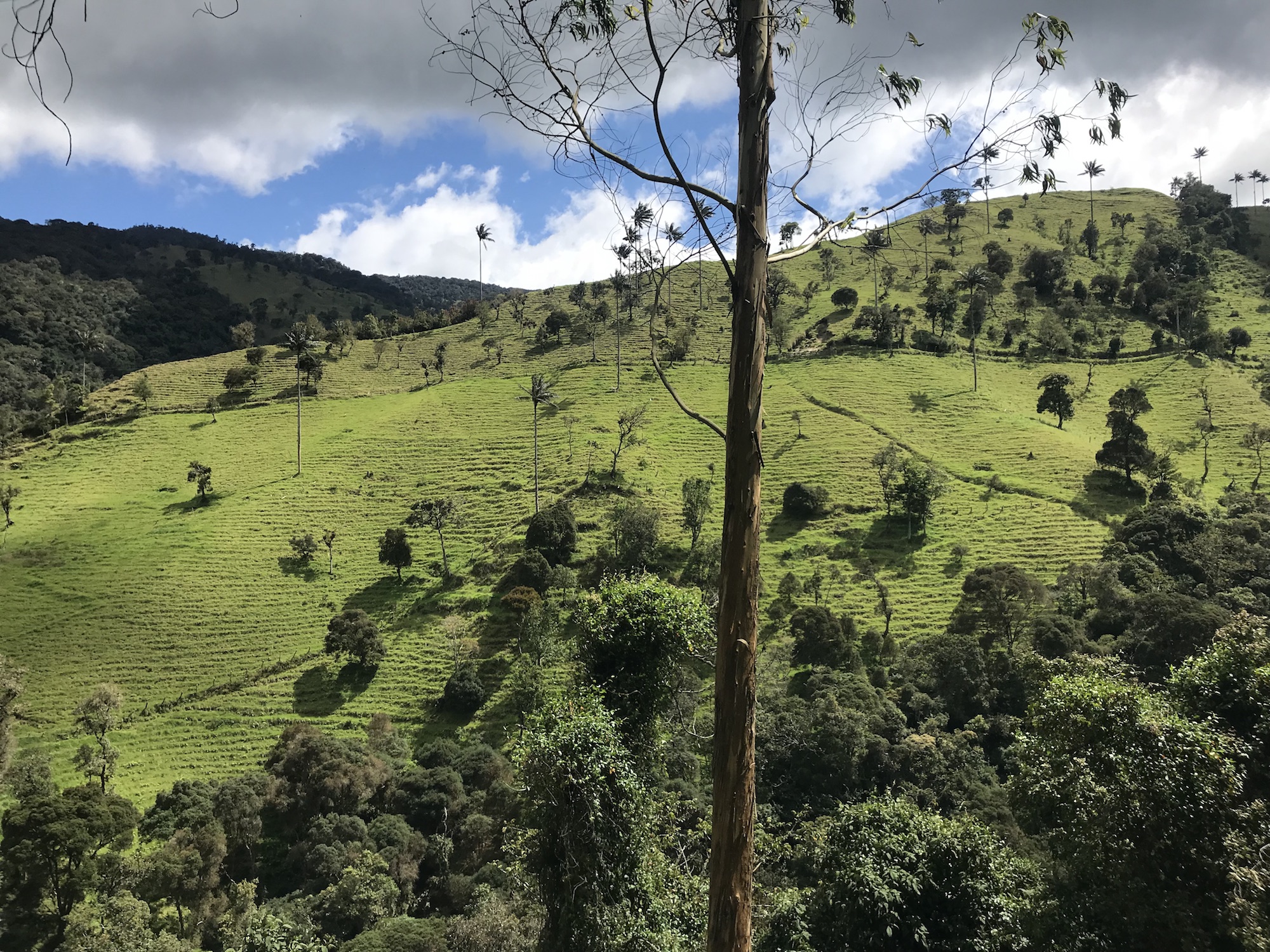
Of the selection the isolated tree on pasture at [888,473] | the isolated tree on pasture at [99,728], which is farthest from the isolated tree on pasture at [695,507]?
the isolated tree on pasture at [99,728]

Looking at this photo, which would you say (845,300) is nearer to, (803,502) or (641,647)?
(803,502)

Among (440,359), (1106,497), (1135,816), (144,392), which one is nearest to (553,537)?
(1135,816)

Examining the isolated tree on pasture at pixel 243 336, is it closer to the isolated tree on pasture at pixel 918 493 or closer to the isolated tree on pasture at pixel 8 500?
the isolated tree on pasture at pixel 8 500

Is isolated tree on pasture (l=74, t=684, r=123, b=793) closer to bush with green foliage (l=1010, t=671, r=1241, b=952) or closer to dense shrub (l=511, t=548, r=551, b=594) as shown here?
dense shrub (l=511, t=548, r=551, b=594)

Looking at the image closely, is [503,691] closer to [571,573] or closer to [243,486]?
[571,573]

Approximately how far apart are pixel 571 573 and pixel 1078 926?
33.4m

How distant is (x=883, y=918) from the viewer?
10.3 meters

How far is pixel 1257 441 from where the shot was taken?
49.7 metres

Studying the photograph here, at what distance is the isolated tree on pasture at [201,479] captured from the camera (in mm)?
51812

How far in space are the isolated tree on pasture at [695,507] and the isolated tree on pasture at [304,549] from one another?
2470cm

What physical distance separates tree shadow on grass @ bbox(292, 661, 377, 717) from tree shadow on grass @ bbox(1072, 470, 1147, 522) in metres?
45.1

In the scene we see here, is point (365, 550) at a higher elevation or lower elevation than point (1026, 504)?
lower

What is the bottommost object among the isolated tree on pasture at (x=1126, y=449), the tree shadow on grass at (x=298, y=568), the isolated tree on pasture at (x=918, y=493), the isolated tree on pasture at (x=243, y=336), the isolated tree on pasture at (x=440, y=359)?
the tree shadow on grass at (x=298, y=568)

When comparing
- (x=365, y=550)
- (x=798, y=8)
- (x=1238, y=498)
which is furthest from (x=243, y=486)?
(x=1238, y=498)
